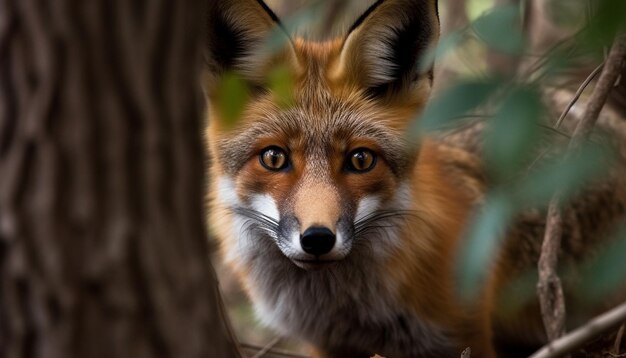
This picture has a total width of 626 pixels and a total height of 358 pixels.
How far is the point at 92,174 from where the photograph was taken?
175 cm

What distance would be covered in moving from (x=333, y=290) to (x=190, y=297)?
2.13 m

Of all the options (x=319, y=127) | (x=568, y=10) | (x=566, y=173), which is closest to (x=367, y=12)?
(x=319, y=127)

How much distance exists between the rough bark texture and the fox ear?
1.58 m

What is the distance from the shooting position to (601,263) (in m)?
2.20

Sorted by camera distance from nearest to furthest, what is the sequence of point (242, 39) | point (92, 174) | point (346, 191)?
1. point (92, 174)
2. point (346, 191)
3. point (242, 39)

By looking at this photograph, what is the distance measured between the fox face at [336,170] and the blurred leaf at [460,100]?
120 cm

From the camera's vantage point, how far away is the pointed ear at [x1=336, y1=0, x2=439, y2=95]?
363cm

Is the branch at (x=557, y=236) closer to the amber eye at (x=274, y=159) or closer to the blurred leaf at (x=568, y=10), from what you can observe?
the blurred leaf at (x=568, y=10)

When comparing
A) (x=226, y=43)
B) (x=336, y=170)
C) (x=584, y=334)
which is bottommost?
(x=584, y=334)

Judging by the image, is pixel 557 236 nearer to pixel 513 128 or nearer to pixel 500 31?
pixel 500 31

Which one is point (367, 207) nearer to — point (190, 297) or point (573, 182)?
point (573, 182)

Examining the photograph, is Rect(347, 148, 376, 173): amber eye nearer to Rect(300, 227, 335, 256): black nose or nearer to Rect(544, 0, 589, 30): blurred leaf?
Rect(300, 227, 335, 256): black nose

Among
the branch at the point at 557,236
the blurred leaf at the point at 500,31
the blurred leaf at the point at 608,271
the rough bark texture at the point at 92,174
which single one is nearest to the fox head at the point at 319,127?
the branch at the point at 557,236

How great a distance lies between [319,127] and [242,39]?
50cm
